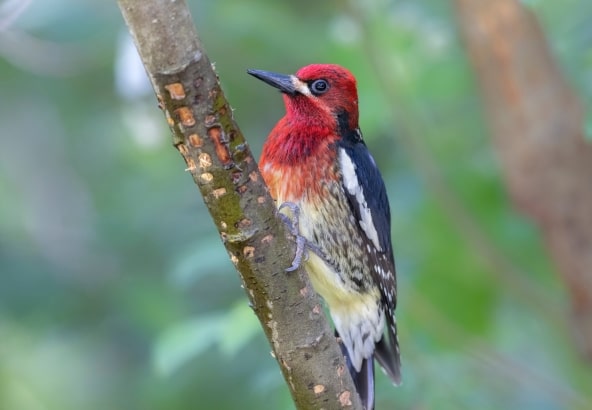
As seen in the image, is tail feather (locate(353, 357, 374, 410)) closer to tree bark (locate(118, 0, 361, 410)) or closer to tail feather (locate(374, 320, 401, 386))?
tail feather (locate(374, 320, 401, 386))

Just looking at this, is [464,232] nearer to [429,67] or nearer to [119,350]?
[429,67]

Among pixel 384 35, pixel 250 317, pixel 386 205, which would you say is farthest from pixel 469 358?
pixel 384 35

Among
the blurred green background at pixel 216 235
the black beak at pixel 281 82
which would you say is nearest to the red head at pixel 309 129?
the black beak at pixel 281 82

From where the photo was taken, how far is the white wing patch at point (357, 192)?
326cm

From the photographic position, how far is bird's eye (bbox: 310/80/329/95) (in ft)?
11.2

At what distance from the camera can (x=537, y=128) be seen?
4.08 m

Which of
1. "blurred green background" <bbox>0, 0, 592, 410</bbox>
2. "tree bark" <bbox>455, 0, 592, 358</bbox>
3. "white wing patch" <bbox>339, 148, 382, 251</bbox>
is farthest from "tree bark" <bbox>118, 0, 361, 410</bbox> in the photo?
"tree bark" <bbox>455, 0, 592, 358</bbox>

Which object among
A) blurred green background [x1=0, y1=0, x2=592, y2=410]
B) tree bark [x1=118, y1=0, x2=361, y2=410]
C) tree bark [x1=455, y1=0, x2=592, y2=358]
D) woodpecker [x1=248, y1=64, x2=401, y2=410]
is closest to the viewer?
tree bark [x1=118, y1=0, x2=361, y2=410]

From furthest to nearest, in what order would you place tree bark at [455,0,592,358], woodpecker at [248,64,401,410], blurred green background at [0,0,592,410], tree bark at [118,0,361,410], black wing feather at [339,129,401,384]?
tree bark at [455,0,592,358], blurred green background at [0,0,592,410], black wing feather at [339,129,401,384], woodpecker at [248,64,401,410], tree bark at [118,0,361,410]

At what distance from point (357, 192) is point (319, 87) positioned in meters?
0.40

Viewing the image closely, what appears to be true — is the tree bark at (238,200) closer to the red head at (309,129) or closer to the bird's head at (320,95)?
the red head at (309,129)

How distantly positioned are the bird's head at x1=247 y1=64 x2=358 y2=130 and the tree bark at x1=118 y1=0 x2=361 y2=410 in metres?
1.19

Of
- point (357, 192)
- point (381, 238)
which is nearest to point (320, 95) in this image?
point (357, 192)

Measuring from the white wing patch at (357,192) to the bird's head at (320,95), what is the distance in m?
0.17
